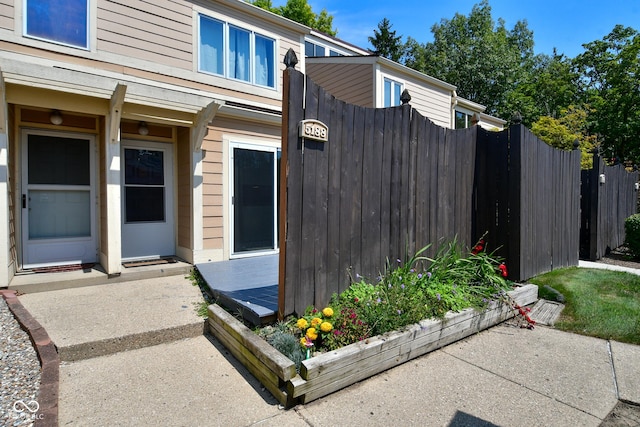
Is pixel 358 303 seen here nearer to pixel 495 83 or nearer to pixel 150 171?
pixel 150 171

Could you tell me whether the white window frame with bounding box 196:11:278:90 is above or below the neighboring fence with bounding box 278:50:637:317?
above

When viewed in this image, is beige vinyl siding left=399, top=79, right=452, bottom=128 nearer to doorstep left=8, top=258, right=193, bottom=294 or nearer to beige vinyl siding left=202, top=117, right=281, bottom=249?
beige vinyl siding left=202, top=117, right=281, bottom=249

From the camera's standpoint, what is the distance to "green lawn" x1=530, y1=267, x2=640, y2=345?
349cm

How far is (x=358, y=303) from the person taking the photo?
3.10 metres

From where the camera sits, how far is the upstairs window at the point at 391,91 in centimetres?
1038

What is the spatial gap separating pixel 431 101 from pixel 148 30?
8.96 meters

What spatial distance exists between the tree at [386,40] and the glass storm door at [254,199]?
21925 millimetres

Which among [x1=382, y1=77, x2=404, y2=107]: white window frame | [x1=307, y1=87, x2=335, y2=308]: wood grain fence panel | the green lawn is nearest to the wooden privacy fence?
[x1=307, y1=87, x2=335, y2=308]: wood grain fence panel

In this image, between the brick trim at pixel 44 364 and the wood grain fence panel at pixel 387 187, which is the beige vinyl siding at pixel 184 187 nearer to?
the brick trim at pixel 44 364

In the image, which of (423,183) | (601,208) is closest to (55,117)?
(423,183)

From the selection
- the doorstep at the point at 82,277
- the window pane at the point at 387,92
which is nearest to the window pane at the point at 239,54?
the doorstep at the point at 82,277

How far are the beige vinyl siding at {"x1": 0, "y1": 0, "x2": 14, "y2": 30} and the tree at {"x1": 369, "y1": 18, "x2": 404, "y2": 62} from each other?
934 inches

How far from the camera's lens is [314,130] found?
3018 mm

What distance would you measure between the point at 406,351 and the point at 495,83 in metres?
25.3
